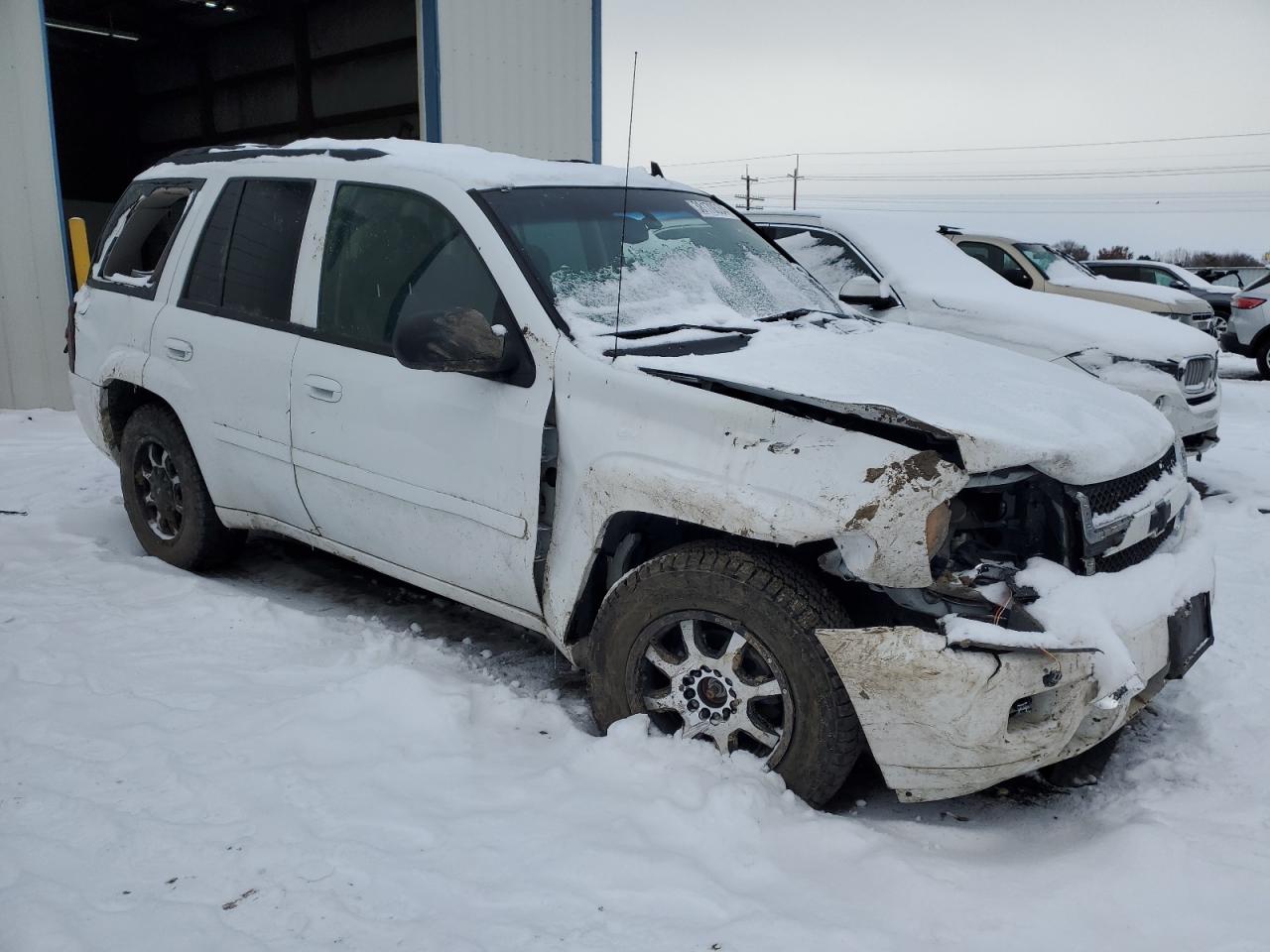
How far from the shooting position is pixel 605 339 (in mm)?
3150

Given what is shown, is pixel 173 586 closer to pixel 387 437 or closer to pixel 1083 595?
pixel 387 437

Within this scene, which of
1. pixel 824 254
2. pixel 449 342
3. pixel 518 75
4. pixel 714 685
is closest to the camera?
pixel 714 685

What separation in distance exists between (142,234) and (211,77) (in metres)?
13.9

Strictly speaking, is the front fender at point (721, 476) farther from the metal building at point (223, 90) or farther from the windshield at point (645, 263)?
the metal building at point (223, 90)

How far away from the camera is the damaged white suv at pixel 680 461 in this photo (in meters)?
2.56

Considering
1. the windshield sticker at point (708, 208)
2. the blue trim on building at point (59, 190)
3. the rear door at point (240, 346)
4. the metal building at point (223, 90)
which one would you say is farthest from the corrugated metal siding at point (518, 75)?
the windshield sticker at point (708, 208)

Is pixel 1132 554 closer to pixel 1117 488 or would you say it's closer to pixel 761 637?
pixel 1117 488

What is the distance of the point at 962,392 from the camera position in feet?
9.85

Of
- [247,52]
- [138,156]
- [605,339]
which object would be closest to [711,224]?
[605,339]

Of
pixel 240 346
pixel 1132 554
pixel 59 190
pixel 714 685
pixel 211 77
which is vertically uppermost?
pixel 211 77

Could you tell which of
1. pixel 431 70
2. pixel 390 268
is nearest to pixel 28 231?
pixel 431 70

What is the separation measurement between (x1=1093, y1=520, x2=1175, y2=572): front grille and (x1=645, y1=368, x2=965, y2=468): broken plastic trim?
2.08 feet

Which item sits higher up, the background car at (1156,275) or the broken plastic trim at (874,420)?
the broken plastic trim at (874,420)

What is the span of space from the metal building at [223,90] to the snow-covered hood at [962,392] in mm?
7518
